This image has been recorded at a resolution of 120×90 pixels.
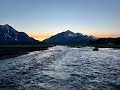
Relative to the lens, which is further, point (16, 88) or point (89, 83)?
point (89, 83)

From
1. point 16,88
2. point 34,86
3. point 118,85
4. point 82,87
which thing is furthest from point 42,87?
point 118,85

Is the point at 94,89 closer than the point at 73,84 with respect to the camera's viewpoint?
Yes

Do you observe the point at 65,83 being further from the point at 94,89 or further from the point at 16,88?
the point at 16,88

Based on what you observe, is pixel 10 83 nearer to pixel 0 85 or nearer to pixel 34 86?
pixel 0 85

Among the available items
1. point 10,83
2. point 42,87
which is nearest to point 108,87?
point 42,87

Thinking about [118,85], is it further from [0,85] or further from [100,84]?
[0,85]

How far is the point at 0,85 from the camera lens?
2391cm

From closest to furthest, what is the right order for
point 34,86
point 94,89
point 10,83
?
1. point 94,89
2. point 34,86
3. point 10,83

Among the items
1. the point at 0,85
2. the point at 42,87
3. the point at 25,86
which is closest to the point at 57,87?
the point at 42,87

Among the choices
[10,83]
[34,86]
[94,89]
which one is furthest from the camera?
[10,83]

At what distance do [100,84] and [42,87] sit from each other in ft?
24.1

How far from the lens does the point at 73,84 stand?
2466 centimetres

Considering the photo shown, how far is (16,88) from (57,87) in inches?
188

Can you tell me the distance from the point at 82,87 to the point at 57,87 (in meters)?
2.98
